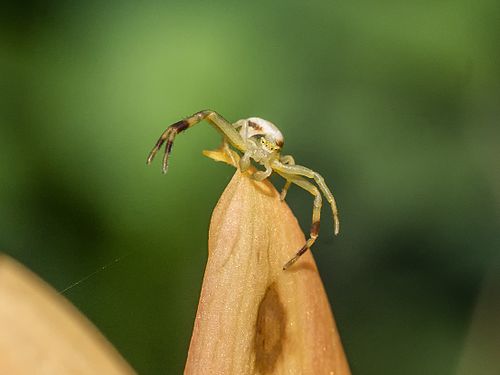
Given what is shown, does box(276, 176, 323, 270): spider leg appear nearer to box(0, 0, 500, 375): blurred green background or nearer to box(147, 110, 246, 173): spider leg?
box(147, 110, 246, 173): spider leg

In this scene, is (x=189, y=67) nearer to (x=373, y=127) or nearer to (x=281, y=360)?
(x=373, y=127)

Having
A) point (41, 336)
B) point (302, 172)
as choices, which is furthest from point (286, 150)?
point (41, 336)

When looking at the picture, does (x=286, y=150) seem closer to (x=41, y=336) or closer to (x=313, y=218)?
(x=313, y=218)

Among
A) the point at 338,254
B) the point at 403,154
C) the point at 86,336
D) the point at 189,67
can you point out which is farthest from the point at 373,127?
the point at 86,336

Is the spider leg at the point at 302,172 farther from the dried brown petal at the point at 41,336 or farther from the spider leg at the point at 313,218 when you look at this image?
the dried brown petal at the point at 41,336

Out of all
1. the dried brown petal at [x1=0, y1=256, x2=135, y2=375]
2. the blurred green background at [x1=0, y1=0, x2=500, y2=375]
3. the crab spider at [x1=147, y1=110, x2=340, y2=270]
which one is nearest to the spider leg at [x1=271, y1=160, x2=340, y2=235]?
the crab spider at [x1=147, y1=110, x2=340, y2=270]
